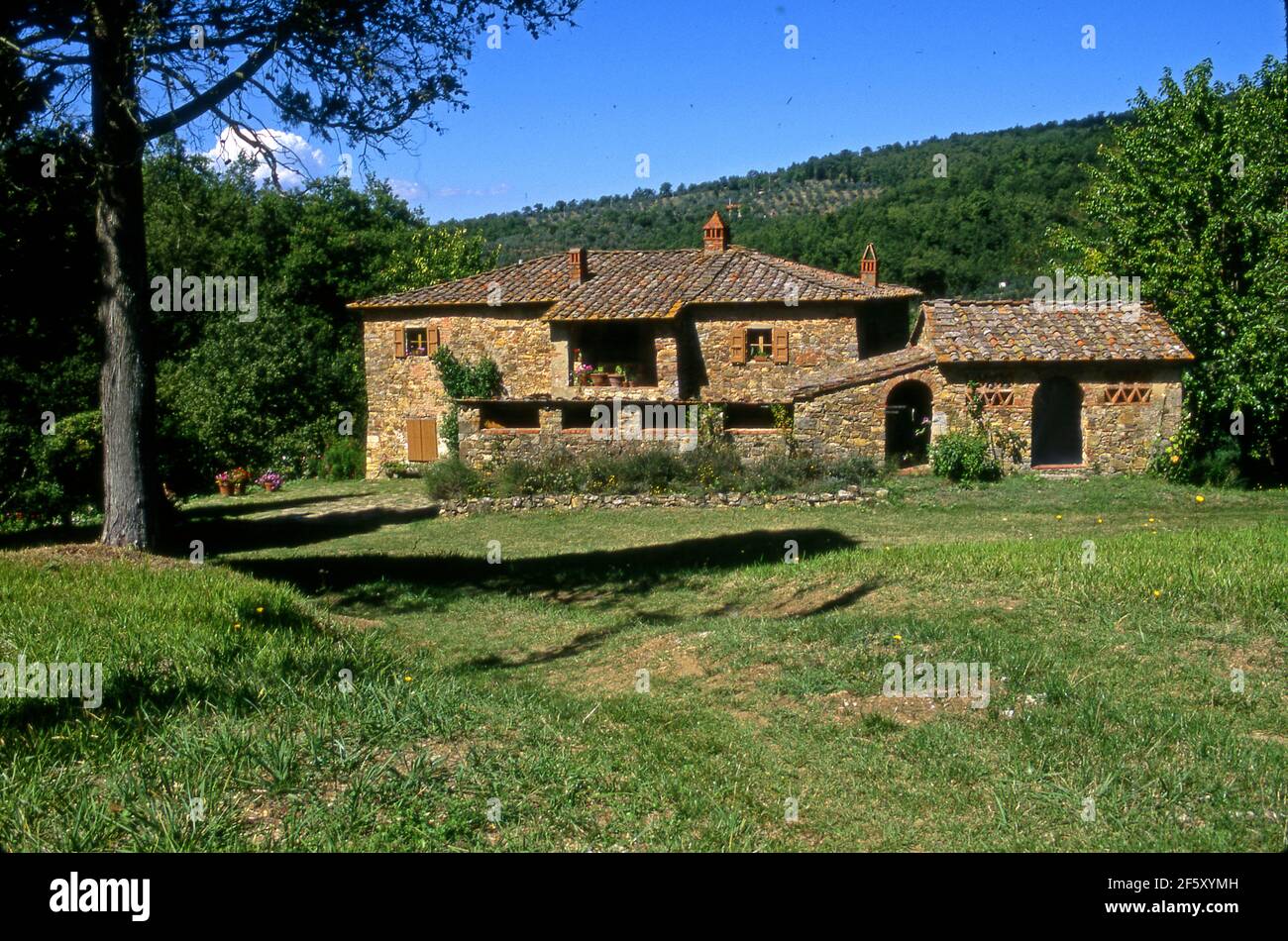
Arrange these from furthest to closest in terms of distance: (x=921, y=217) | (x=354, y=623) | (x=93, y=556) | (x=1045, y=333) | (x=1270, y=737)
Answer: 1. (x=921, y=217)
2. (x=1045, y=333)
3. (x=93, y=556)
4. (x=354, y=623)
5. (x=1270, y=737)

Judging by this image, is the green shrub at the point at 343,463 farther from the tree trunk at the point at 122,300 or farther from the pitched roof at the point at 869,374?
the tree trunk at the point at 122,300

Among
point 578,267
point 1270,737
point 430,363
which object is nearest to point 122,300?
point 1270,737

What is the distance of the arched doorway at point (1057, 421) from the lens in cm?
3042

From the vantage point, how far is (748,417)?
27297mm

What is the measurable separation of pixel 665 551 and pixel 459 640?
616 cm

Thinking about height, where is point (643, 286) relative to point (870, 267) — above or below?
below

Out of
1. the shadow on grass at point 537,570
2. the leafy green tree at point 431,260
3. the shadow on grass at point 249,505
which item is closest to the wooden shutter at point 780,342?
the shadow on grass at point 249,505

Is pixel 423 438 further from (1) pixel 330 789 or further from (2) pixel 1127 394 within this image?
(1) pixel 330 789

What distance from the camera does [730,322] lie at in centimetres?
3089

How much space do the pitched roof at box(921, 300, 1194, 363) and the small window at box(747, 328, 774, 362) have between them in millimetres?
5241

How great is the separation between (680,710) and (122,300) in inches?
305

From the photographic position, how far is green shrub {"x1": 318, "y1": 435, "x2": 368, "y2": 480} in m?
33.3
